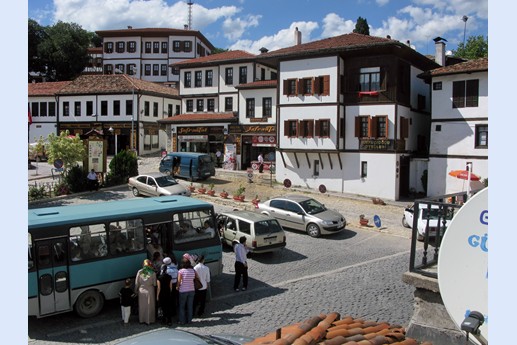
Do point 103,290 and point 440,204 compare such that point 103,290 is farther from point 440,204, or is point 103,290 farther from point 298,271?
point 440,204

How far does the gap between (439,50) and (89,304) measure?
32718mm

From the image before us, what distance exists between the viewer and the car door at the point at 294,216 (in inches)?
856

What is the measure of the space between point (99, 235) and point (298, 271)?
22.5 feet

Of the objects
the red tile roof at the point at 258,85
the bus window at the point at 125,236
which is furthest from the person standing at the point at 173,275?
the red tile roof at the point at 258,85

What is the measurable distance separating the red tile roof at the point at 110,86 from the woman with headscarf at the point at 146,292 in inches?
1654

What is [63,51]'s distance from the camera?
7138 cm

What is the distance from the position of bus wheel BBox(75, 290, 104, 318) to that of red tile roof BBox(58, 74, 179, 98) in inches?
1634

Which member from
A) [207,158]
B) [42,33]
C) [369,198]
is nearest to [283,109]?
[207,158]

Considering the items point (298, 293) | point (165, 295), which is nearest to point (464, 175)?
point (298, 293)

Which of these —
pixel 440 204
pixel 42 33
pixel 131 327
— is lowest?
pixel 131 327

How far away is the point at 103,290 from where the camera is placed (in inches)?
492

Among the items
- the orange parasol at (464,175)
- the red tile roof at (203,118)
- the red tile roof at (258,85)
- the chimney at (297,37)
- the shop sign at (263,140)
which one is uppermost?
the chimney at (297,37)

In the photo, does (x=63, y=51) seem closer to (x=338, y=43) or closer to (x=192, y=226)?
(x=338, y=43)

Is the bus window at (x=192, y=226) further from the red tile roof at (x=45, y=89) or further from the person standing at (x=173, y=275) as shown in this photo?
the red tile roof at (x=45, y=89)
